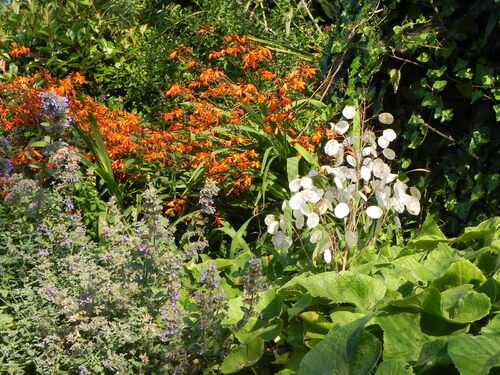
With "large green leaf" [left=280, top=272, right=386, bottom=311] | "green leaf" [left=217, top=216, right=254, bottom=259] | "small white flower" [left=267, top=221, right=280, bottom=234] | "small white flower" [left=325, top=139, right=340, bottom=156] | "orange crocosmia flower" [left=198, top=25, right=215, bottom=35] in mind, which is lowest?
"green leaf" [left=217, top=216, right=254, bottom=259]

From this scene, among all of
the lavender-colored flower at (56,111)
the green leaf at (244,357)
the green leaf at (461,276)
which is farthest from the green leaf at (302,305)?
the lavender-colored flower at (56,111)

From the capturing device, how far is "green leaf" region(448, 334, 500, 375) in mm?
1727

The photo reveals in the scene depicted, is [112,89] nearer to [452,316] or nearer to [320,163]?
[320,163]

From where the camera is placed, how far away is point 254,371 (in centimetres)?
261

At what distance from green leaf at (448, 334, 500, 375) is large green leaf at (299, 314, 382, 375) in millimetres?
206

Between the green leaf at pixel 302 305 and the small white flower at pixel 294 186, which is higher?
the small white flower at pixel 294 186

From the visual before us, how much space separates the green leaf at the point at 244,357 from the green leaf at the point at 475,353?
0.84 meters

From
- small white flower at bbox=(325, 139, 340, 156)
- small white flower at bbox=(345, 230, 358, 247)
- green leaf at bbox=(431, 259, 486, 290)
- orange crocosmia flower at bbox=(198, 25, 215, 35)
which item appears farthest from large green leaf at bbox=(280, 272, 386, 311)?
orange crocosmia flower at bbox=(198, 25, 215, 35)

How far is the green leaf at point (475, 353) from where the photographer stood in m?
1.73

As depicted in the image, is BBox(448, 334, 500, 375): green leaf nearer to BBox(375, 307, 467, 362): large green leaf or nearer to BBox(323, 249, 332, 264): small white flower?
BBox(375, 307, 467, 362): large green leaf

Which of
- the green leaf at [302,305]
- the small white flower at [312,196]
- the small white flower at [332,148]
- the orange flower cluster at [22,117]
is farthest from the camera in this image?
the orange flower cluster at [22,117]

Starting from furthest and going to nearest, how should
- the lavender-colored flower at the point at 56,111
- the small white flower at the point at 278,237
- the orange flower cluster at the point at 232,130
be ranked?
1. the orange flower cluster at the point at 232,130
2. the lavender-colored flower at the point at 56,111
3. the small white flower at the point at 278,237

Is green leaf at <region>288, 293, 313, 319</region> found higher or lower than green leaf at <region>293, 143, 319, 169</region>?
higher

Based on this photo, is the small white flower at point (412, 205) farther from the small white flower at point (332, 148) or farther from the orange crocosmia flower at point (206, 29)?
the orange crocosmia flower at point (206, 29)
